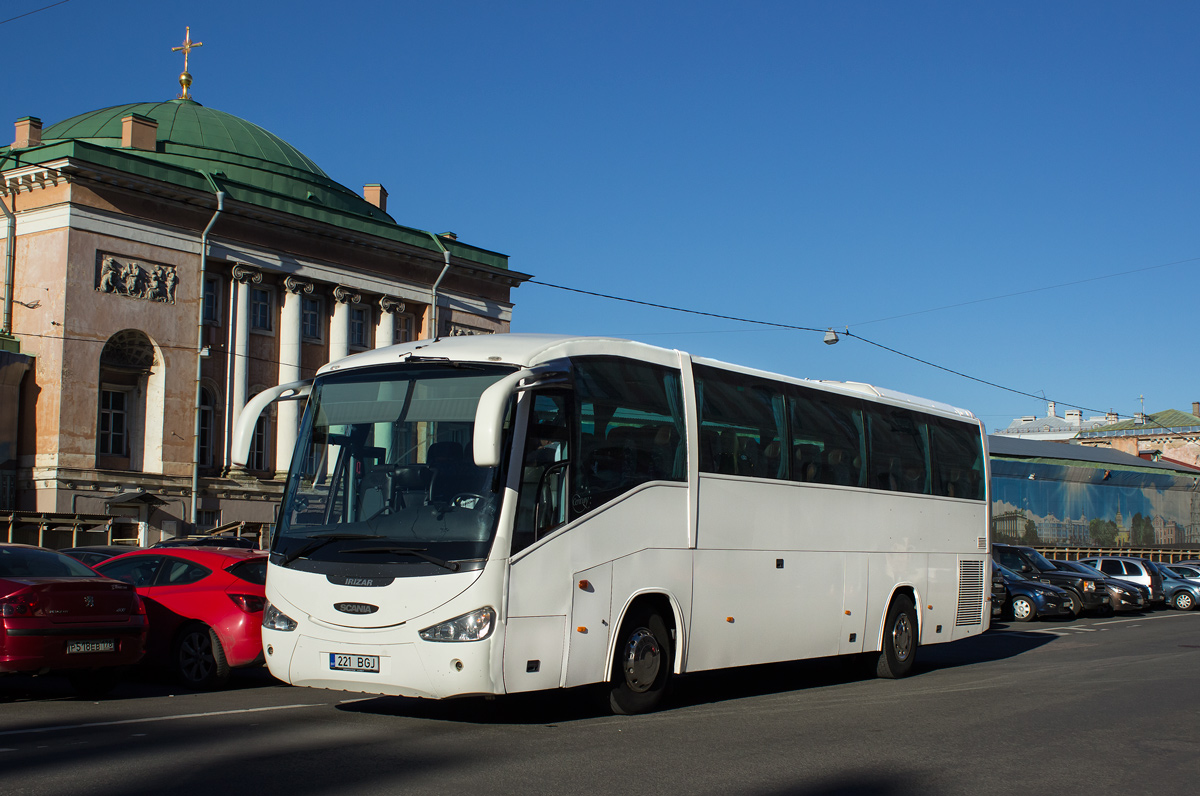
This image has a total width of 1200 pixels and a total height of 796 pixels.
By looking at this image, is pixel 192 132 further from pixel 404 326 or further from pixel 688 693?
pixel 688 693

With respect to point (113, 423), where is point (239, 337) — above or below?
above

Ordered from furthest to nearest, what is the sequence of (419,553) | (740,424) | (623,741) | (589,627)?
(740,424) → (589,627) → (419,553) → (623,741)

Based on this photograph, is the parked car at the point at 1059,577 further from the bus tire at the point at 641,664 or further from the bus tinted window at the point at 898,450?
the bus tire at the point at 641,664

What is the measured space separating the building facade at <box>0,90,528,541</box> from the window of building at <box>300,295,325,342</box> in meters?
0.08

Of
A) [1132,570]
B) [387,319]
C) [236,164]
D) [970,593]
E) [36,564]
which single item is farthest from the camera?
[387,319]

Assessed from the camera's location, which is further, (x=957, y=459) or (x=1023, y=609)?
(x=1023, y=609)

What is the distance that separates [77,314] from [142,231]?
11.5ft

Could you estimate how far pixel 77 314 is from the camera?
3784 cm

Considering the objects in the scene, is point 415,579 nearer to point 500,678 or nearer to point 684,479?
point 500,678

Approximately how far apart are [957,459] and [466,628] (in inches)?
365

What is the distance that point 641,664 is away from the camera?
33.7ft

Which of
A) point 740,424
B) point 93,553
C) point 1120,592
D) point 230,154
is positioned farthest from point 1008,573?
point 230,154

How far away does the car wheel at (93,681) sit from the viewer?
36.5ft

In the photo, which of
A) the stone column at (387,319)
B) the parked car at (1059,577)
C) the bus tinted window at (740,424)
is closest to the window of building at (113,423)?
the stone column at (387,319)
